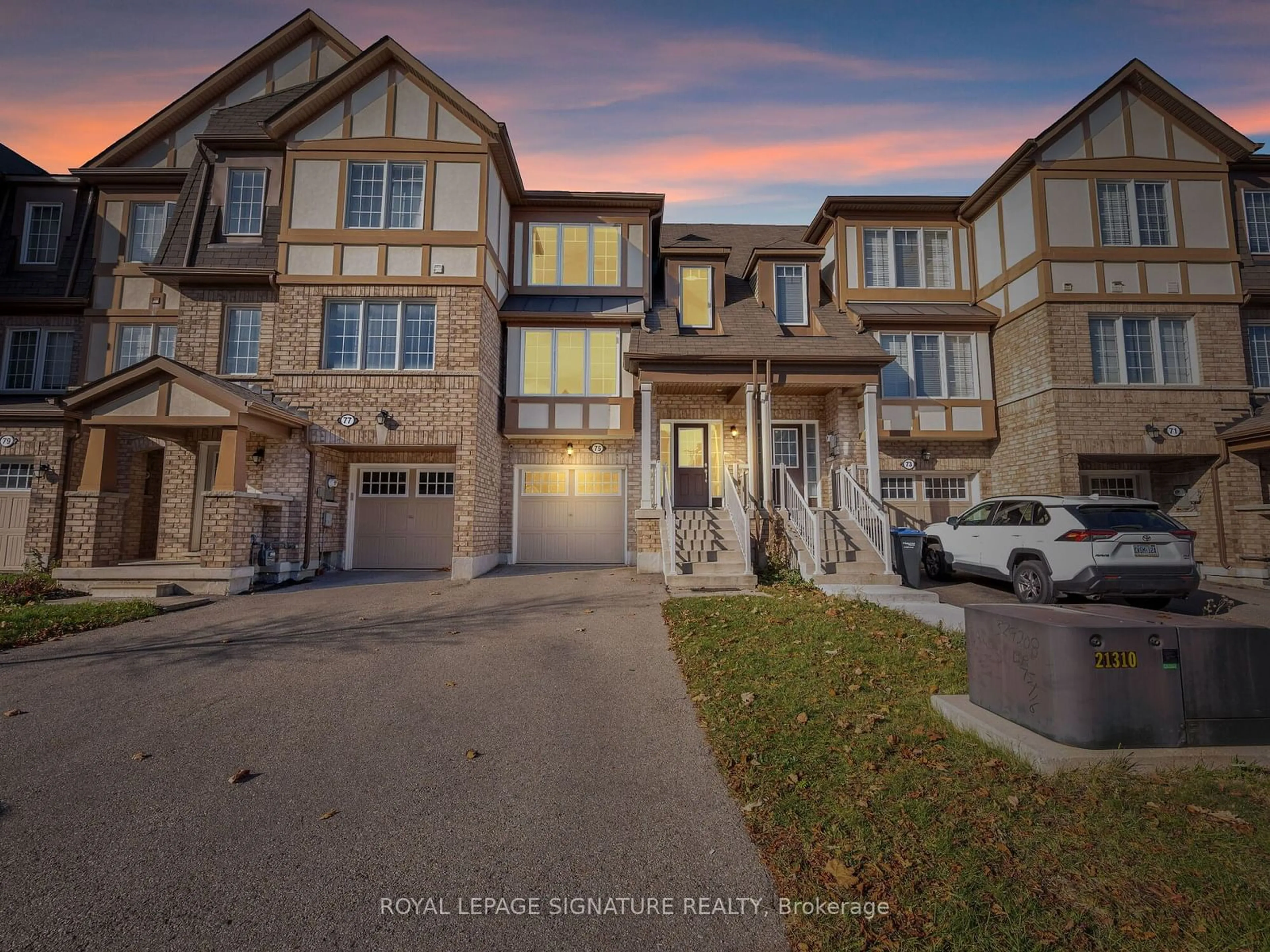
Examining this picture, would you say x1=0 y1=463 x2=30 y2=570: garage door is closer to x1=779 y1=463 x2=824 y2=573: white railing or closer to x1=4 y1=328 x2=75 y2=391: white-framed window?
x1=4 y1=328 x2=75 y2=391: white-framed window

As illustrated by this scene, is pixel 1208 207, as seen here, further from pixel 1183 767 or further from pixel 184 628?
pixel 184 628

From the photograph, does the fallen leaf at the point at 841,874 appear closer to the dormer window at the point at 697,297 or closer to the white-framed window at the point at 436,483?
the white-framed window at the point at 436,483

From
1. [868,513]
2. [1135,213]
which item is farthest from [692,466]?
[1135,213]

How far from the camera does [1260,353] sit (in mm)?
13602

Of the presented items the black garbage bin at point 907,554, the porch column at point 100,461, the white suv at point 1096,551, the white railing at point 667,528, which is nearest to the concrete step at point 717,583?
the white railing at point 667,528

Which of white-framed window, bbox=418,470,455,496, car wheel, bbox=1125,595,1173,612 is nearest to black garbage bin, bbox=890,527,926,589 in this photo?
car wheel, bbox=1125,595,1173,612

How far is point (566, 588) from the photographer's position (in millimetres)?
10688

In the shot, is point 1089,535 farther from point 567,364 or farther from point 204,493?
point 204,493

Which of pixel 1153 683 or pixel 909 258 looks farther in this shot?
pixel 909 258

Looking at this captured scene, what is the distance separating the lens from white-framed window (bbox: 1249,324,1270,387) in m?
13.5

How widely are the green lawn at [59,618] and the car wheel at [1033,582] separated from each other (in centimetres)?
1280

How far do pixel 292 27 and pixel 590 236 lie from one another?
9225mm

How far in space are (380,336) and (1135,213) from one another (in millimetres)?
17298

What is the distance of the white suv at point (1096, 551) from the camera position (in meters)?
7.73
